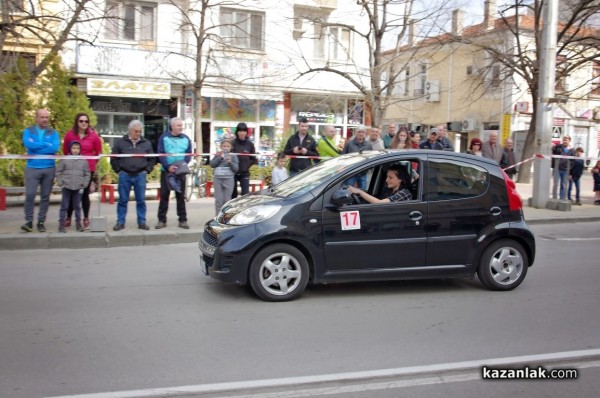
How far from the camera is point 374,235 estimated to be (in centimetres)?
644

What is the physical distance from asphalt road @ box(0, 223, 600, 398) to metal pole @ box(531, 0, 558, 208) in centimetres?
689

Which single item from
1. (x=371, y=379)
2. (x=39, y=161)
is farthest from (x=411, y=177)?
(x=39, y=161)

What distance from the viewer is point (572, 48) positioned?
20.8 meters

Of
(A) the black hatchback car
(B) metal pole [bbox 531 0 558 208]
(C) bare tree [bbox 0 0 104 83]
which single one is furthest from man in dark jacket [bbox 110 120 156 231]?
(B) metal pole [bbox 531 0 558 208]

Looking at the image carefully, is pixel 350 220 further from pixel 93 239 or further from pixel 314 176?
pixel 93 239

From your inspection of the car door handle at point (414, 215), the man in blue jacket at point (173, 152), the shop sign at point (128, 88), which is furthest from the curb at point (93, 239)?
the shop sign at point (128, 88)

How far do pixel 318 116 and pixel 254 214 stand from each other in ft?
59.7

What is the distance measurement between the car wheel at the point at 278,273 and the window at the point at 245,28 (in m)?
16.3

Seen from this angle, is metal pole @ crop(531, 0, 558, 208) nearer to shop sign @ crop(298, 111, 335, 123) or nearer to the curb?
the curb

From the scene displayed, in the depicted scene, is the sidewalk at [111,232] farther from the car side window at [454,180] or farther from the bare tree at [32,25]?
the car side window at [454,180]

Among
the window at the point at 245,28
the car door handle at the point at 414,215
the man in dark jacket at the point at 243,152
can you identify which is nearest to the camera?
the car door handle at the point at 414,215

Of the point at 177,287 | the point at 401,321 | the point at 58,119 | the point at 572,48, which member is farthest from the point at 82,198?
the point at 572,48

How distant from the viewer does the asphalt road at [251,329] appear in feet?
14.2

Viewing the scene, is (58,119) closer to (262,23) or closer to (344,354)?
(262,23)
